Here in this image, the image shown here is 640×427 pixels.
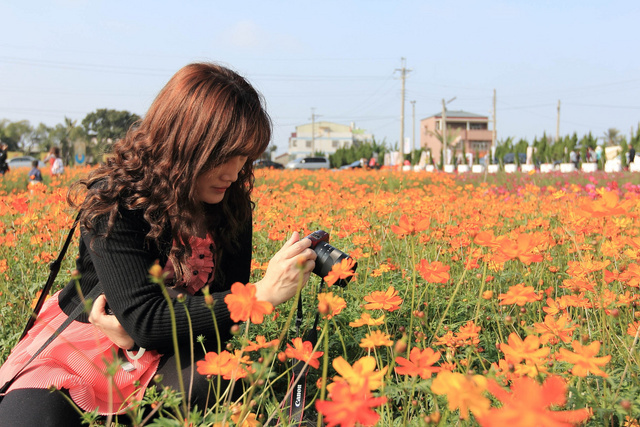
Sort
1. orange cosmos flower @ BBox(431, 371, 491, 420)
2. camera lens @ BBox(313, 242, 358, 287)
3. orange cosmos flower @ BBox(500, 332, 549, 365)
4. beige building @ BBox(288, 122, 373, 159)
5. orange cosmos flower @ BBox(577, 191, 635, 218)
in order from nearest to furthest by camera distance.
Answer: orange cosmos flower @ BBox(431, 371, 491, 420) → orange cosmos flower @ BBox(500, 332, 549, 365) → orange cosmos flower @ BBox(577, 191, 635, 218) → camera lens @ BBox(313, 242, 358, 287) → beige building @ BBox(288, 122, 373, 159)

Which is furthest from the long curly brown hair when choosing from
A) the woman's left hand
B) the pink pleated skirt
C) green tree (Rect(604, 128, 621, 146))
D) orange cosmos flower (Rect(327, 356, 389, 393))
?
green tree (Rect(604, 128, 621, 146))

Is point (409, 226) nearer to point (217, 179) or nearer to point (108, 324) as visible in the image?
point (217, 179)

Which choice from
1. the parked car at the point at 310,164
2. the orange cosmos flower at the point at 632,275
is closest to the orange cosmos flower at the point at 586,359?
the orange cosmos flower at the point at 632,275

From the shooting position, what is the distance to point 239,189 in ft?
5.85

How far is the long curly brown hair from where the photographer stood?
1.39 meters

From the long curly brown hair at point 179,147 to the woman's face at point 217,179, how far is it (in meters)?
0.02

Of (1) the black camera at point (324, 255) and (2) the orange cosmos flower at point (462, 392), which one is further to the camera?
(1) the black camera at point (324, 255)

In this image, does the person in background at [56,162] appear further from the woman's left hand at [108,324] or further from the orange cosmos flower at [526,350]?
the orange cosmos flower at [526,350]

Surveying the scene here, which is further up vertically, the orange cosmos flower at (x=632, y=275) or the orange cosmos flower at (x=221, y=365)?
the orange cosmos flower at (x=632, y=275)

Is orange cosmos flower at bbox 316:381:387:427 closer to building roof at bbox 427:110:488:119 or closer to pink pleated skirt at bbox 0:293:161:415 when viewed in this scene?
pink pleated skirt at bbox 0:293:161:415

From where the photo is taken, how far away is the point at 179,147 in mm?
1406

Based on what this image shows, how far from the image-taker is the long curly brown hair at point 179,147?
1391mm

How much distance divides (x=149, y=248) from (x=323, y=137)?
245ft

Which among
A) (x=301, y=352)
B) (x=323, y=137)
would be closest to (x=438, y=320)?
(x=301, y=352)
